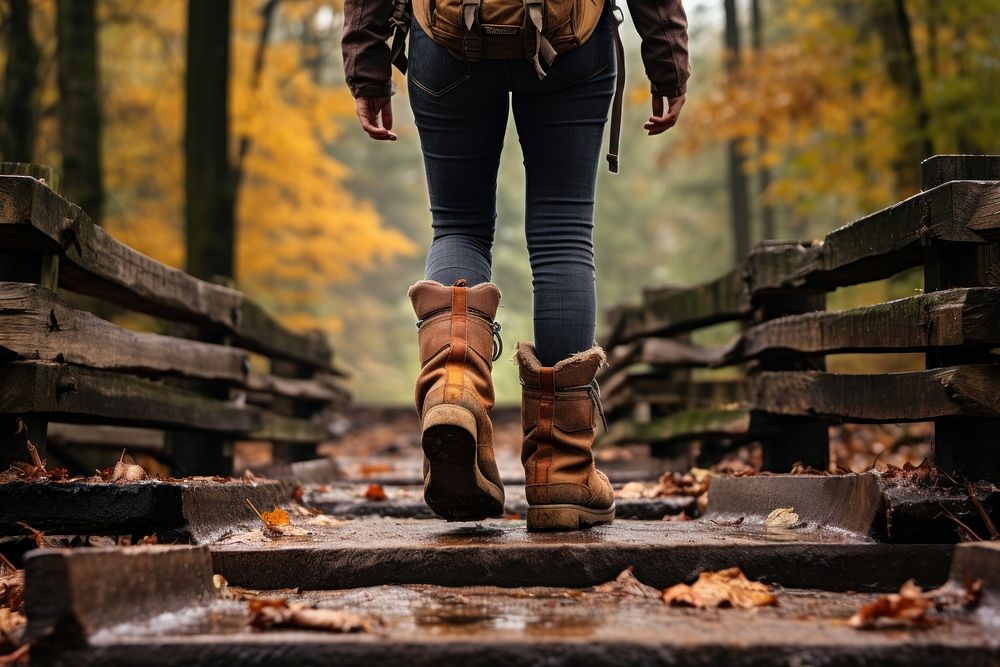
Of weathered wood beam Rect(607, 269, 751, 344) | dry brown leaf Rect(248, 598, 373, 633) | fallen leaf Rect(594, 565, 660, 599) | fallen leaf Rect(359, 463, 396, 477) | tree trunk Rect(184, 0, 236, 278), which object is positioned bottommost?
fallen leaf Rect(594, 565, 660, 599)

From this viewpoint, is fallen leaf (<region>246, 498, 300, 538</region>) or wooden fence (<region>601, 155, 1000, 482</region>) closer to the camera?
wooden fence (<region>601, 155, 1000, 482</region>)

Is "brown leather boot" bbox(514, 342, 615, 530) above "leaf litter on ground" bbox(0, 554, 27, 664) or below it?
above

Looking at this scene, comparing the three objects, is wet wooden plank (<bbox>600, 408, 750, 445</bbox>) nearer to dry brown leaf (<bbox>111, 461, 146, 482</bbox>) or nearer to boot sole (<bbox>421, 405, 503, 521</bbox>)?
boot sole (<bbox>421, 405, 503, 521</bbox>)

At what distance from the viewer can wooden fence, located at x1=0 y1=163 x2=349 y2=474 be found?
116 inches

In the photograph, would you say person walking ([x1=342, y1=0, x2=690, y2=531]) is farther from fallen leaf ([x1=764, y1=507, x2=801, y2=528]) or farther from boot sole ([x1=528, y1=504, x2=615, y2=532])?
fallen leaf ([x1=764, y1=507, x2=801, y2=528])

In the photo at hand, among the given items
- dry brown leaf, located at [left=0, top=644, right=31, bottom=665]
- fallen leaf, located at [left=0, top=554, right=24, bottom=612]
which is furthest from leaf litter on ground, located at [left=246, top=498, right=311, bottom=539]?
dry brown leaf, located at [left=0, top=644, right=31, bottom=665]

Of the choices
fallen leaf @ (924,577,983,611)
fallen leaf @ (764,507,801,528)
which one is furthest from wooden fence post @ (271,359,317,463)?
fallen leaf @ (924,577,983,611)

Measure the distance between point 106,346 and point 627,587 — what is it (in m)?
2.09

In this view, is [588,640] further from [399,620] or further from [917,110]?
[917,110]

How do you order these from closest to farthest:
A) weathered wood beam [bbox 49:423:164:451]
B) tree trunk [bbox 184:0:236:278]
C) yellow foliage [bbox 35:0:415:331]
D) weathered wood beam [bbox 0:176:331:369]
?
1. weathered wood beam [bbox 0:176:331:369]
2. weathered wood beam [bbox 49:423:164:451]
3. tree trunk [bbox 184:0:236:278]
4. yellow foliage [bbox 35:0:415:331]

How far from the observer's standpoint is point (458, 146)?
3.00m

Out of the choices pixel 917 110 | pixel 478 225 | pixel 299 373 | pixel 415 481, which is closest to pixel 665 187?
pixel 917 110

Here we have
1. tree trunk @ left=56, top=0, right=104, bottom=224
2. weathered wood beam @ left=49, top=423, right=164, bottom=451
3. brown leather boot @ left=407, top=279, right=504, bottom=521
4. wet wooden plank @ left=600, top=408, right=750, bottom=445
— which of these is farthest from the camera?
tree trunk @ left=56, top=0, right=104, bottom=224

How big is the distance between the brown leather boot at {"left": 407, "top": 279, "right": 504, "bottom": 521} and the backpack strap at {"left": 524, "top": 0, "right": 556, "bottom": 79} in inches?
24.6
